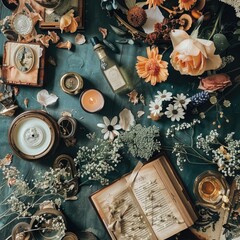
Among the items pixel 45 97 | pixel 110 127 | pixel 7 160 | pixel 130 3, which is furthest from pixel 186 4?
pixel 7 160

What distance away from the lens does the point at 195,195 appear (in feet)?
6.73

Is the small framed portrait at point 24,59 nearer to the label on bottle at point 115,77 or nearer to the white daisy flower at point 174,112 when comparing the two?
the label on bottle at point 115,77

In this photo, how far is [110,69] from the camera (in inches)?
81.2

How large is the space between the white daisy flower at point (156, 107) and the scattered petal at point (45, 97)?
403 mm

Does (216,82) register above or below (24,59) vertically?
below

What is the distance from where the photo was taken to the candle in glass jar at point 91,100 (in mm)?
2092

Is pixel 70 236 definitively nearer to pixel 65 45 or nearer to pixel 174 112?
pixel 174 112

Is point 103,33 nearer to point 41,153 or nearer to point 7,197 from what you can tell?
point 41,153

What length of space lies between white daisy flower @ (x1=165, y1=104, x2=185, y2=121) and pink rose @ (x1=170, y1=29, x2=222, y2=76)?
18 cm

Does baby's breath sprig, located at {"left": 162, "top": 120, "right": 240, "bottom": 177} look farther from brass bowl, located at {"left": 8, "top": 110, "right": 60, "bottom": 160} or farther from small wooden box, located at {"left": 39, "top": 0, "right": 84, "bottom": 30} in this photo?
small wooden box, located at {"left": 39, "top": 0, "right": 84, "bottom": 30}

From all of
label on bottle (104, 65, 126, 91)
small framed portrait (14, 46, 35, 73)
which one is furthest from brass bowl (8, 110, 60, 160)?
label on bottle (104, 65, 126, 91)

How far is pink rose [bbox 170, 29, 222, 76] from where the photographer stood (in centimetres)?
184

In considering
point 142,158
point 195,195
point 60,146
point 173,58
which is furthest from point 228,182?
point 60,146

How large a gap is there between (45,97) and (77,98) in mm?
134
